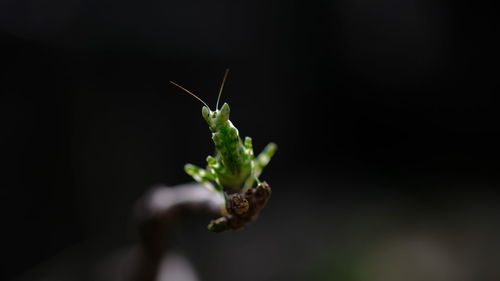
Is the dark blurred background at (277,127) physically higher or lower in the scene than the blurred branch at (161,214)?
higher

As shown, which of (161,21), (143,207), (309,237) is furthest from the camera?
(309,237)

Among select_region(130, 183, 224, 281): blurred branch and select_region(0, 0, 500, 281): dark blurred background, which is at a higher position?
select_region(0, 0, 500, 281): dark blurred background

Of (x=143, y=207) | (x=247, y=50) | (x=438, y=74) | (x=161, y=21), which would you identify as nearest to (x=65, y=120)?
(x=161, y=21)

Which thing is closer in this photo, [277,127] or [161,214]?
[161,214]

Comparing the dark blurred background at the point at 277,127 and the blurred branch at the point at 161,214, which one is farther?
the dark blurred background at the point at 277,127

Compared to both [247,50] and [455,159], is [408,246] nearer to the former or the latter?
[455,159]

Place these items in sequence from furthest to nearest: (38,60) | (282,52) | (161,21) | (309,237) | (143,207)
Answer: (282,52), (309,237), (161,21), (38,60), (143,207)

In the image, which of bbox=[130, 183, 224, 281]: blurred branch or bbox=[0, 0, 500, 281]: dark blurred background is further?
bbox=[0, 0, 500, 281]: dark blurred background

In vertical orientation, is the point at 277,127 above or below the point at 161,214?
above
